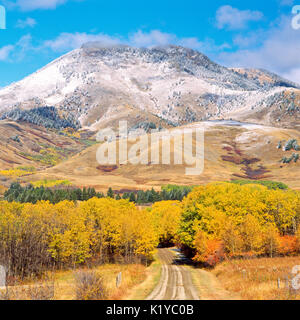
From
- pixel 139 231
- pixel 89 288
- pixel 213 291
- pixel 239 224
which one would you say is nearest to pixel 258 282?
pixel 213 291

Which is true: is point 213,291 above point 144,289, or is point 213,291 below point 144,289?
above

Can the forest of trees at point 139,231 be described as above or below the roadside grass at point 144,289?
above

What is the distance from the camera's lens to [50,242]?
64.2 meters

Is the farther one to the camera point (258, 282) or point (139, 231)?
point (139, 231)

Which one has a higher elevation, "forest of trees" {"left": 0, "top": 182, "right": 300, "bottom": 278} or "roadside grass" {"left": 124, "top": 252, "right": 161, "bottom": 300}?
"forest of trees" {"left": 0, "top": 182, "right": 300, "bottom": 278}

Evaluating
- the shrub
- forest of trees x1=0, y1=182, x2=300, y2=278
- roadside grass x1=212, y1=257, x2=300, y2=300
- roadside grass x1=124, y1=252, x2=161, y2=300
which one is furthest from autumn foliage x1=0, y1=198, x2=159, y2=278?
roadside grass x1=212, y1=257, x2=300, y2=300

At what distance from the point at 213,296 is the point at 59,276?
110 ft

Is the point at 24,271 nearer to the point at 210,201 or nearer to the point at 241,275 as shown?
the point at 241,275

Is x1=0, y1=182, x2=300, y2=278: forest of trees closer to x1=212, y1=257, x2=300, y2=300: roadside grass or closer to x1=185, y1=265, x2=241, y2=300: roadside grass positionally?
x1=212, y1=257, x2=300, y2=300: roadside grass

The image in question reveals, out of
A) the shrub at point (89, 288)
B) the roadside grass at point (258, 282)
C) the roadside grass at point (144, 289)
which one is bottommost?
the roadside grass at point (144, 289)

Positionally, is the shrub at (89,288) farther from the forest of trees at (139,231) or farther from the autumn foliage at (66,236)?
the forest of trees at (139,231)

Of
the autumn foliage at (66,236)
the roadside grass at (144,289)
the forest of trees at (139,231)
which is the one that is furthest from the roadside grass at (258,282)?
the autumn foliage at (66,236)

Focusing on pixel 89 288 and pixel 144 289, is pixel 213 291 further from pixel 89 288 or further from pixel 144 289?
pixel 89 288
